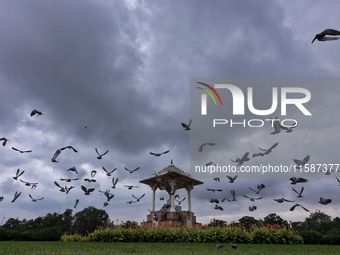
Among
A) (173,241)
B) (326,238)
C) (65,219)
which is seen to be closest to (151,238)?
(173,241)

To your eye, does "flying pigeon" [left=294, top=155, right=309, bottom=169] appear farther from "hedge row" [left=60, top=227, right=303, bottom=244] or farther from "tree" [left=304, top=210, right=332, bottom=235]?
"tree" [left=304, top=210, right=332, bottom=235]

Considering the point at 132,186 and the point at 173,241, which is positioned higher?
the point at 132,186

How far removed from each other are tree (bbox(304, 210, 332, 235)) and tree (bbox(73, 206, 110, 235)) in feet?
173

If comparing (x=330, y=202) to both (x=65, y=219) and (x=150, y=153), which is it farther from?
(x=65, y=219)

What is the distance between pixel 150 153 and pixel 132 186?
3546 mm

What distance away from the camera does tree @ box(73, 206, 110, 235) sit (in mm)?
49416

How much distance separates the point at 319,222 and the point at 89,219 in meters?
57.9

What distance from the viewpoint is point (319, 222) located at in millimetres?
62125

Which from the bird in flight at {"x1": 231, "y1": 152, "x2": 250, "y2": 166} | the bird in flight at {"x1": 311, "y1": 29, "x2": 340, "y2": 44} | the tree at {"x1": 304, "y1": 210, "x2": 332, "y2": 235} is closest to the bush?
the bird in flight at {"x1": 231, "y1": 152, "x2": 250, "y2": 166}

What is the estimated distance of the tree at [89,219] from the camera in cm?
4942

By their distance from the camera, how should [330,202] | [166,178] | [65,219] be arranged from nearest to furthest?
[330,202] → [166,178] → [65,219]

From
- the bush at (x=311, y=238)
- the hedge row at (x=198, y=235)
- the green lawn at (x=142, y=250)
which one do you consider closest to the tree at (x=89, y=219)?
the hedge row at (x=198, y=235)

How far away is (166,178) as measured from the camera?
93.8 ft

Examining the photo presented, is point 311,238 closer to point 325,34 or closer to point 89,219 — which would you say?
point 325,34
